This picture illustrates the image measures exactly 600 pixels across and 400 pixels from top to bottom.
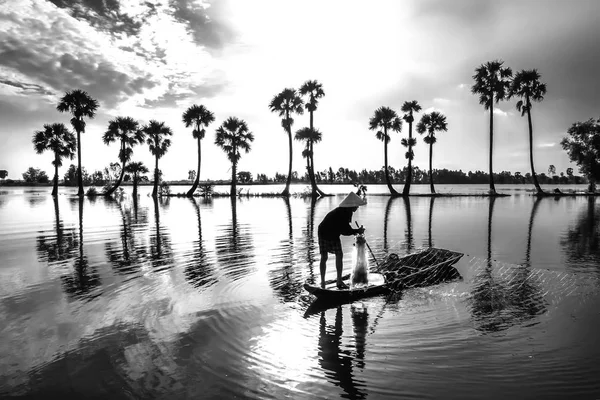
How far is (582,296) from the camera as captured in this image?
740 centimetres

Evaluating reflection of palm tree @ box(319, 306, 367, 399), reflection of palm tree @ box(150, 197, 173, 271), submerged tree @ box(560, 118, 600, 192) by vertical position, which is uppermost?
submerged tree @ box(560, 118, 600, 192)

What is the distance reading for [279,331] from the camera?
19.2ft

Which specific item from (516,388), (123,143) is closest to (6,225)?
(516,388)

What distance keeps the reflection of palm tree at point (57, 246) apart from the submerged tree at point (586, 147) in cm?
5865

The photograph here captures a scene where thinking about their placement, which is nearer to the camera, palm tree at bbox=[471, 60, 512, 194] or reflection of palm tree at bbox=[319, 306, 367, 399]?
reflection of palm tree at bbox=[319, 306, 367, 399]

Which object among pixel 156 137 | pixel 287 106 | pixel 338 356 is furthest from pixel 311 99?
pixel 338 356

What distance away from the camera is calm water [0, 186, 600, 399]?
14.1 ft

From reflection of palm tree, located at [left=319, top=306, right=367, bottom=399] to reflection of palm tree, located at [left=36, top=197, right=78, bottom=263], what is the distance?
9.89 meters

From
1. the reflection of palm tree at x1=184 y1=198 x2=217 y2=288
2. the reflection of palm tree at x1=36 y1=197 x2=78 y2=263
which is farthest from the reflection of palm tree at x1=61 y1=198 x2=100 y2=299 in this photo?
the reflection of palm tree at x1=184 y1=198 x2=217 y2=288

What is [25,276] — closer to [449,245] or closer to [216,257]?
[216,257]

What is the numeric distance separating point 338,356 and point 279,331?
4.04ft

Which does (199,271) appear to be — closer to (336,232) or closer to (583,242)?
(336,232)

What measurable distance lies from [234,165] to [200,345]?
51753 mm

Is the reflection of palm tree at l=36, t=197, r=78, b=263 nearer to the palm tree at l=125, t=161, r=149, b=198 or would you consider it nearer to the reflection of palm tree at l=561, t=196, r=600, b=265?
the reflection of palm tree at l=561, t=196, r=600, b=265
